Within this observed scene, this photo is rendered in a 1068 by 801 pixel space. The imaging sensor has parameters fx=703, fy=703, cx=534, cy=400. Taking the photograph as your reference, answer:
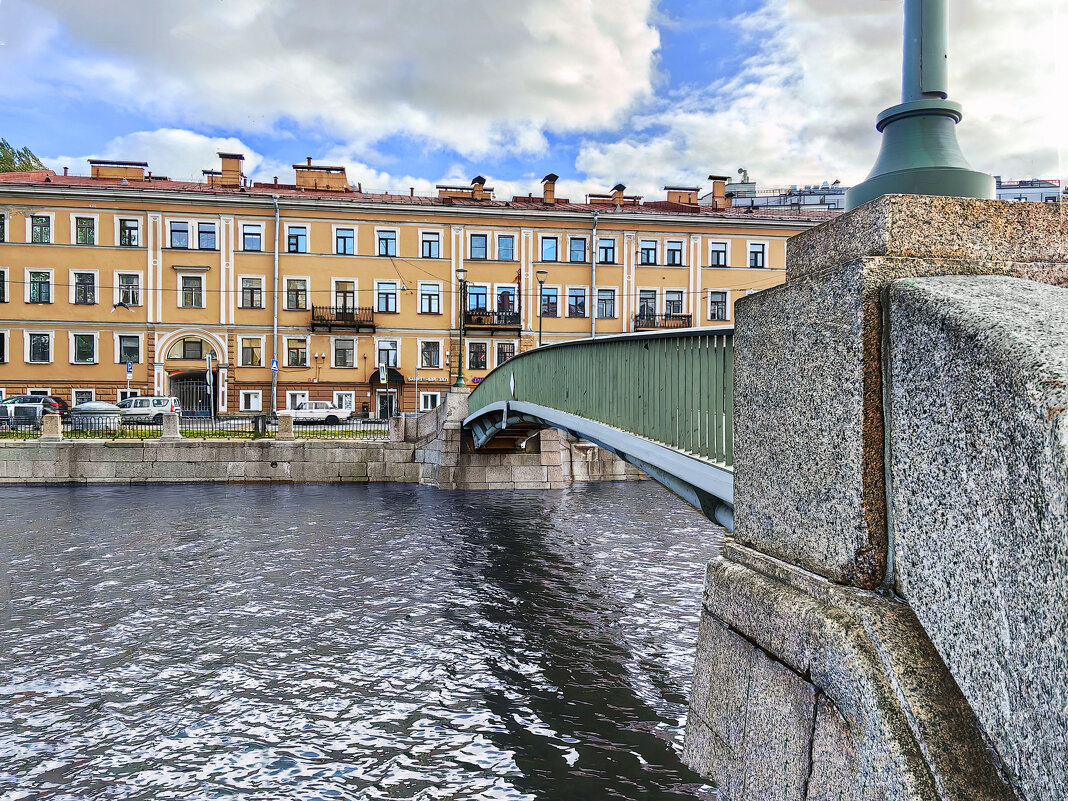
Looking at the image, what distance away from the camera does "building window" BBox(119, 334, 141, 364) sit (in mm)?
33406

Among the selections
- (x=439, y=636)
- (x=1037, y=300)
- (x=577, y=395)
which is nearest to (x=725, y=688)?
(x=1037, y=300)

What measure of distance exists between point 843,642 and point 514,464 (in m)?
18.4

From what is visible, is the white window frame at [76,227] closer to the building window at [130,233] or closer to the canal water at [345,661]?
the building window at [130,233]

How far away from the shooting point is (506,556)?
477 inches

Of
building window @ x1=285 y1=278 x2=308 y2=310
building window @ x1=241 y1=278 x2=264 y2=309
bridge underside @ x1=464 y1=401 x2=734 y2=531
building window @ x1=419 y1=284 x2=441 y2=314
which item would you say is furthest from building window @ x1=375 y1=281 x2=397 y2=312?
bridge underside @ x1=464 y1=401 x2=734 y2=531

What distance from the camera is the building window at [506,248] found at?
120 feet

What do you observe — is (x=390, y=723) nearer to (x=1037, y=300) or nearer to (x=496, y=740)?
(x=496, y=740)

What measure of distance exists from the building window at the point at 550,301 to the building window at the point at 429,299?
17.9 ft

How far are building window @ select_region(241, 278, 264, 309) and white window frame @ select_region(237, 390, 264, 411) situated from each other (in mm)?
4195

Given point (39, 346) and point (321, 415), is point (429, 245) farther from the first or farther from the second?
point (39, 346)

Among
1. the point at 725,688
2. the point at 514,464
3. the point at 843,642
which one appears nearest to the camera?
the point at 843,642

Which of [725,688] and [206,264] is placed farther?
[206,264]

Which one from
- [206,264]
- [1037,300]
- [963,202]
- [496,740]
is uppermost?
[206,264]

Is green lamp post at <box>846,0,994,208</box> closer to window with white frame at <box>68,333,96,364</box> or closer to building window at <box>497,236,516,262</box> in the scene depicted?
building window at <box>497,236,516,262</box>
